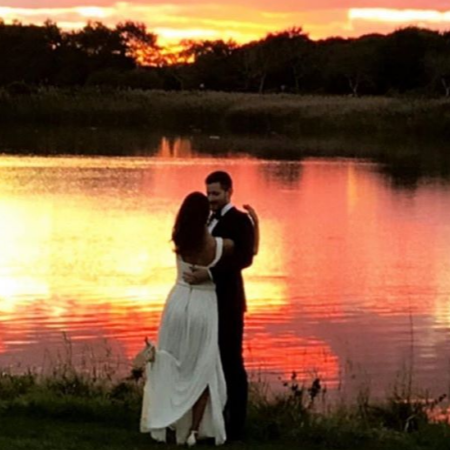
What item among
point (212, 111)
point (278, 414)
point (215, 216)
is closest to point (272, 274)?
point (278, 414)

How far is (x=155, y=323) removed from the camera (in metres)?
12.7

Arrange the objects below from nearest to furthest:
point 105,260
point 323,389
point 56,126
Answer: point 323,389, point 105,260, point 56,126

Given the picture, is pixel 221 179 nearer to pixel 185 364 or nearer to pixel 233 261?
pixel 233 261

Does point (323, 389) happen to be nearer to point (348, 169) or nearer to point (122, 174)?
point (122, 174)

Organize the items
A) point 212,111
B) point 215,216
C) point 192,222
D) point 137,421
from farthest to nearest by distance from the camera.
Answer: point 212,111
point 137,421
point 215,216
point 192,222

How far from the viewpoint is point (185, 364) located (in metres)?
6.92

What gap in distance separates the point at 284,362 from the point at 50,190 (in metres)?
16.9

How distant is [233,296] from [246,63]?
78274 mm

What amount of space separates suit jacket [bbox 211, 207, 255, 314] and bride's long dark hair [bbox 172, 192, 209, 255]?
0.60 ft

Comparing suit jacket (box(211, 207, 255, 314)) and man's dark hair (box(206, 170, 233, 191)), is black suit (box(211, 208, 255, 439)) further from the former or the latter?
man's dark hair (box(206, 170, 233, 191))

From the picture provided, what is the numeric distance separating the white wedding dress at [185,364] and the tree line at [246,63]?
6044 cm

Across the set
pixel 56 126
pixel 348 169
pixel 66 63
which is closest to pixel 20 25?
pixel 66 63

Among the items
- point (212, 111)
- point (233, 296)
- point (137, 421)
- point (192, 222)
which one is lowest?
point (137, 421)

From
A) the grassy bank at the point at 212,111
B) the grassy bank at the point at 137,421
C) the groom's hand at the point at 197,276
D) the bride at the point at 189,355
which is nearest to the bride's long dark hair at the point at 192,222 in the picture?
the bride at the point at 189,355
